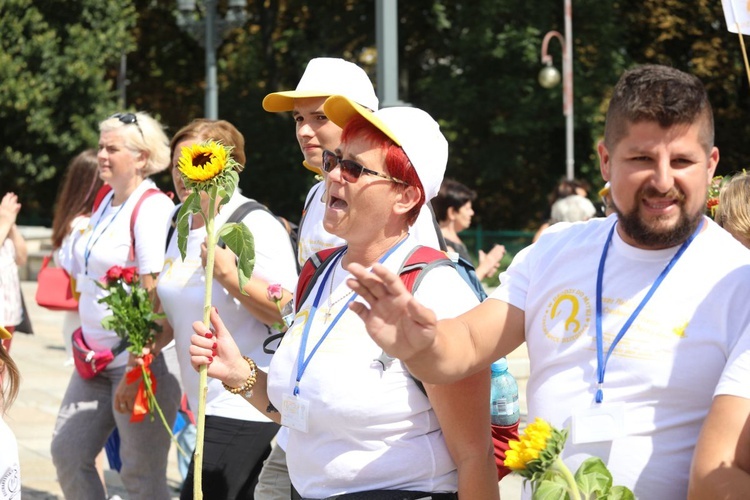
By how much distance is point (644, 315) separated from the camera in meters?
2.53

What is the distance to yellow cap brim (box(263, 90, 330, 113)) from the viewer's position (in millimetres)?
4238

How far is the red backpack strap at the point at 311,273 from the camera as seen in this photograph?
3.37 metres

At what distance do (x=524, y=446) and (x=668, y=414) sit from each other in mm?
453

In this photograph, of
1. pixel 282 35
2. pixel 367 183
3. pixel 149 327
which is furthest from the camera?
pixel 282 35

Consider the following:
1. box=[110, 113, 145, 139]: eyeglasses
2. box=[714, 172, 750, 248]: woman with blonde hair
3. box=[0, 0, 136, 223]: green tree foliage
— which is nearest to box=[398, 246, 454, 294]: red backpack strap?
box=[714, 172, 750, 248]: woman with blonde hair

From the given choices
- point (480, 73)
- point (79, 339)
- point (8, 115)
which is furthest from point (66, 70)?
point (79, 339)

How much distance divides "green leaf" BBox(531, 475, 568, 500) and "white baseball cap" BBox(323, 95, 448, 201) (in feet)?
3.74

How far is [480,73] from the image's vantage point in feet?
110

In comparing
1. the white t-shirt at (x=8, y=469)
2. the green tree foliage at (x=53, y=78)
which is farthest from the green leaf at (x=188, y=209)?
the green tree foliage at (x=53, y=78)

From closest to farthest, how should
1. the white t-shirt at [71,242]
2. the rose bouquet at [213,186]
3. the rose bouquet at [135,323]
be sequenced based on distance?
1. the rose bouquet at [213,186]
2. the rose bouquet at [135,323]
3. the white t-shirt at [71,242]

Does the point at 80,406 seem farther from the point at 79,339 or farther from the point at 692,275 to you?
the point at 692,275

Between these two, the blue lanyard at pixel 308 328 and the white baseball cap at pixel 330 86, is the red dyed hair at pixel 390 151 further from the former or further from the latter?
the white baseball cap at pixel 330 86

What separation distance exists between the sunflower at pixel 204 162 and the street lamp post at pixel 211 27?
13228 millimetres

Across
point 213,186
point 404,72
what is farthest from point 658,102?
point 404,72
